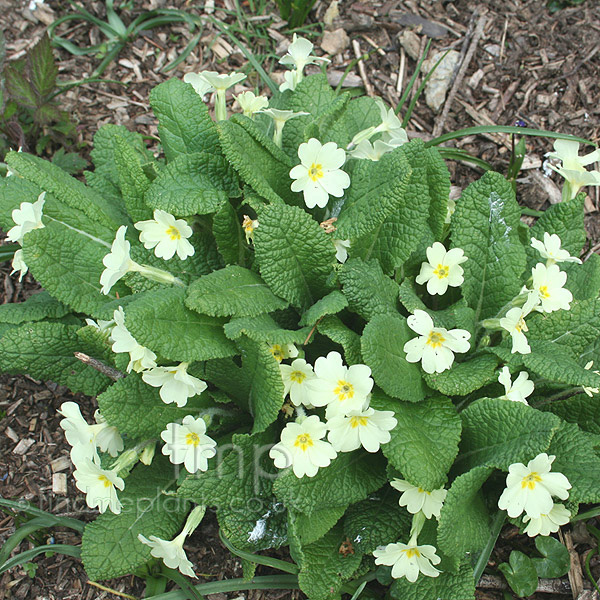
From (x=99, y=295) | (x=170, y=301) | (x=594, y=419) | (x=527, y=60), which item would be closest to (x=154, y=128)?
(x=99, y=295)

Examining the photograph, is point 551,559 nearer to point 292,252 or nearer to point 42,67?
point 292,252

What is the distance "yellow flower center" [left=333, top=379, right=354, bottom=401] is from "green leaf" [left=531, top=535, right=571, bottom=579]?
1.22 meters

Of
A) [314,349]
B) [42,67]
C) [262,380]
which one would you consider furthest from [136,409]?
[42,67]

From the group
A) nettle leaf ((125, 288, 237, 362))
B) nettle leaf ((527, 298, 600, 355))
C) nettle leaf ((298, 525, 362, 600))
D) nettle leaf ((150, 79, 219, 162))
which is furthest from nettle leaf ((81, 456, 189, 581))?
nettle leaf ((527, 298, 600, 355))

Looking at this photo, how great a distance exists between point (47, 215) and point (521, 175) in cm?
283

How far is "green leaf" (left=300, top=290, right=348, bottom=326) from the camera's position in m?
2.46

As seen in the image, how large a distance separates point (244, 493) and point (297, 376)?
0.53m

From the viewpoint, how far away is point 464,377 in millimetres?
2555

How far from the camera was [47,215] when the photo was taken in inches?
120

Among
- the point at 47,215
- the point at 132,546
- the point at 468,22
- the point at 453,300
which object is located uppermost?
the point at 468,22

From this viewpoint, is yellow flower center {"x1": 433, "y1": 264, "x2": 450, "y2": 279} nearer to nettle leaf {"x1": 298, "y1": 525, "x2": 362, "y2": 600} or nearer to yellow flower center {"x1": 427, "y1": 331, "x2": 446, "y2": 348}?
yellow flower center {"x1": 427, "y1": 331, "x2": 446, "y2": 348}

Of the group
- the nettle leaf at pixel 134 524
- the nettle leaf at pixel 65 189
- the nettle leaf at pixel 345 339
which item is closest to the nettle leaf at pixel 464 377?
the nettle leaf at pixel 345 339

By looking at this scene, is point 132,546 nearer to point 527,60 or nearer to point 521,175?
point 521,175

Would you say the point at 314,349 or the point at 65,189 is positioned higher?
the point at 65,189
